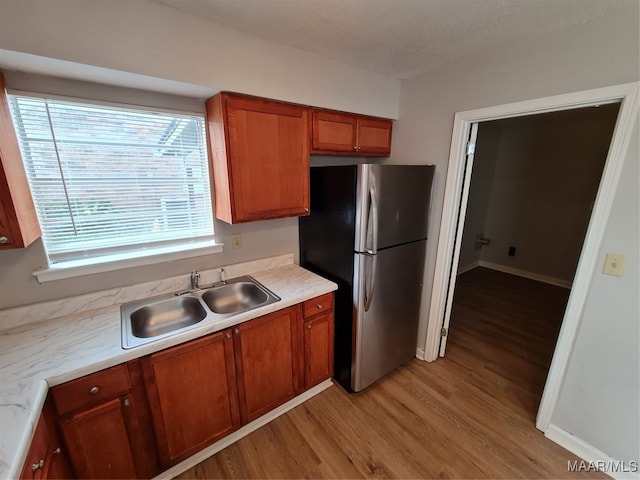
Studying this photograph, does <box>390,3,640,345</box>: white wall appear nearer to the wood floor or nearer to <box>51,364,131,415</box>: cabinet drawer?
the wood floor

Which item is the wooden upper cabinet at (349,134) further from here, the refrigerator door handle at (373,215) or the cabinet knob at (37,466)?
the cabinet knob at (37,466)

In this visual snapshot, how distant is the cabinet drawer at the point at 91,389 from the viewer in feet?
3.50

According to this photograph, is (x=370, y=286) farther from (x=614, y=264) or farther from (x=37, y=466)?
(x=37, y=466)

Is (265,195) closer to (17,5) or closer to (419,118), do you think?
(17,5)

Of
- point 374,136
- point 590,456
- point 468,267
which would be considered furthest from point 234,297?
point 468,267

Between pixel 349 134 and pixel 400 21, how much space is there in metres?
0.77

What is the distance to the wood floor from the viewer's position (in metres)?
1.51

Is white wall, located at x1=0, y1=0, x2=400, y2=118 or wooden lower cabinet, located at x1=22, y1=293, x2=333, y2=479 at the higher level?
white wall, located at x1=0, y1=0, x2=400, y2=118

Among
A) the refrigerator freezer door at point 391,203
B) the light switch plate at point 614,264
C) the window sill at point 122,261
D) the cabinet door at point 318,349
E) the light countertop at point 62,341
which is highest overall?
the refrigerator freezer door at point 391,203

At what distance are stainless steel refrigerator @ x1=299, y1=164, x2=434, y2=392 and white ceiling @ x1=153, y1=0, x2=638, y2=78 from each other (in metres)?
0.71

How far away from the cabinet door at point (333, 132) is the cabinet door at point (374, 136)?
84 millimetres

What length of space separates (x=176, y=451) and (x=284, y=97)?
209 cm

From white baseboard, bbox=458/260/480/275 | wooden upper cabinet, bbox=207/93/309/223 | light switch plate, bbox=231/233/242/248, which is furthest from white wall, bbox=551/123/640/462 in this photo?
white baseboard, bbox=458/260/480/275

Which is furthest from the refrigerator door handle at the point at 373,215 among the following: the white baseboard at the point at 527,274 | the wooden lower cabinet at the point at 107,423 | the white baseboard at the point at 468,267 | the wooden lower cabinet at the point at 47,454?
the white baseboard at the point at 527,274
